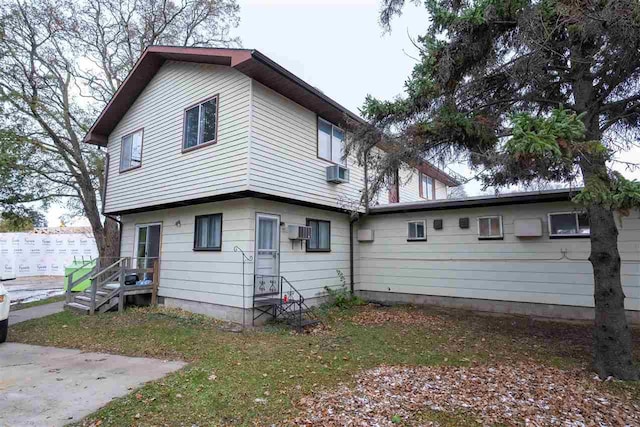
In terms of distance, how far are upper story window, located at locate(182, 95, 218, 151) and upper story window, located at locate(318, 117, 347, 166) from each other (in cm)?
283

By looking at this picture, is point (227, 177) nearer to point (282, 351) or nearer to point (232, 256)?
point (232, 256)

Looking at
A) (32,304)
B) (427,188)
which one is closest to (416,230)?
(427,188)

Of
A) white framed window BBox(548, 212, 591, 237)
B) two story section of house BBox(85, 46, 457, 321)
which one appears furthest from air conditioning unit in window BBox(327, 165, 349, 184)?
white framed window BBox(548, 212, 591, 237)

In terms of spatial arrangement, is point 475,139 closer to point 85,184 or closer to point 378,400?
point 378,400

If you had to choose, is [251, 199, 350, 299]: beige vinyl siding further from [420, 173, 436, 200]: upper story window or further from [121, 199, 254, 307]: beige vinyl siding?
[420, 173, 436, 200]: upper story window

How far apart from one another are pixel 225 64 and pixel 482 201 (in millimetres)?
7167

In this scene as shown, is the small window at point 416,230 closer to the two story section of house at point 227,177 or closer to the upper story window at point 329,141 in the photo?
the two story section of house at point 227,177

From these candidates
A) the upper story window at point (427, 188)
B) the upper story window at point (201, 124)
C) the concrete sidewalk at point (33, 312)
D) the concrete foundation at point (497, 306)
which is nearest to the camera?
the concrete foundation at point (497, 306)

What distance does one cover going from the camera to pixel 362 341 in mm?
6195

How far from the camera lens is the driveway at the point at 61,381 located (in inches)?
136

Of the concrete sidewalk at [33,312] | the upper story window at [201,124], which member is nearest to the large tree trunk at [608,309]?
the upper story window at [201,124]

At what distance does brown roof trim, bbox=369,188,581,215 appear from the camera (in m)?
7.92

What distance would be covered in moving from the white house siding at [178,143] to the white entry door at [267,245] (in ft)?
3.87

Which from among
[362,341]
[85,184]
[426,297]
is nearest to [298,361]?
[362,341]
